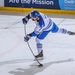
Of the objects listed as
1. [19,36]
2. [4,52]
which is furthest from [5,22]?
[4,52]

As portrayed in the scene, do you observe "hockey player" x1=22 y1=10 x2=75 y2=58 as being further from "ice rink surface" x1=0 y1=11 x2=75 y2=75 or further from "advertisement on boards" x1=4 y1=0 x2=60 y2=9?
"advertisement on boards" x1=4 y1=0 x2=60 y2=9

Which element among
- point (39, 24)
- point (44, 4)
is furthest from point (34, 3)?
point (39, 24)

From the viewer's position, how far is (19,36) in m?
8.35

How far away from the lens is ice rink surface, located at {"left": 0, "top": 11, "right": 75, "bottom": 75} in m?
5.44

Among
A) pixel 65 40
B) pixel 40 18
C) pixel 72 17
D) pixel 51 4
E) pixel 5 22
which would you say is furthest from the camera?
pixel 51 4

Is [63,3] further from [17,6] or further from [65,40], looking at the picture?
[65,40]

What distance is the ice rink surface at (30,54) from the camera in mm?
5438

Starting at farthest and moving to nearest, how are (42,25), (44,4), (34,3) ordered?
1. (34,3)
2. (44,4)
3. (42,25)

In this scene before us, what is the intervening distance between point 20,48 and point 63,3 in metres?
5.54

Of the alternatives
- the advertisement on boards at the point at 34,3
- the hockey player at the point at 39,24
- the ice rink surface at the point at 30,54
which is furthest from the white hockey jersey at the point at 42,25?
the advertisement on boards at the point at 34,3

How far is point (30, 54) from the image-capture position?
21.2 ft

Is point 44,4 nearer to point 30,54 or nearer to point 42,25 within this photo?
point 30,54

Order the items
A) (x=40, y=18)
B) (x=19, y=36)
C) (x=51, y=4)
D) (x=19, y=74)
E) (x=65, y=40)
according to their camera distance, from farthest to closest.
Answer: (x=51, y=4) < (x=19, y=36) < (x=65, y=40) < (x=40, y=18) < (x=19, y=74)

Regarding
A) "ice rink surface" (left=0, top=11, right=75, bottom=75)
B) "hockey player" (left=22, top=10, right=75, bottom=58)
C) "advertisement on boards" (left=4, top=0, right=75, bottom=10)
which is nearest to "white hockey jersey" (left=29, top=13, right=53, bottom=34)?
"hockey player" (left=22, top=10, right=75, bottom=58)
